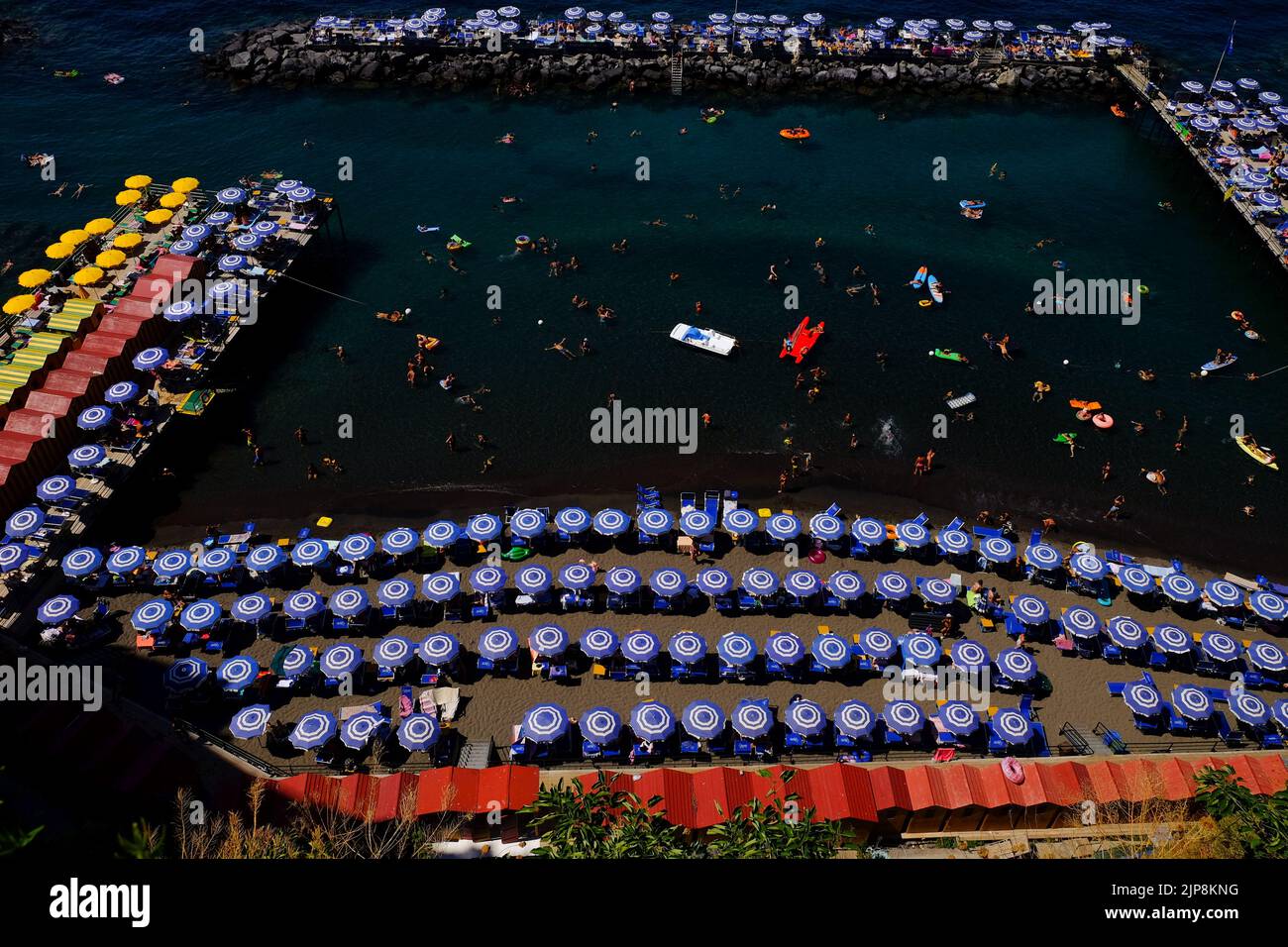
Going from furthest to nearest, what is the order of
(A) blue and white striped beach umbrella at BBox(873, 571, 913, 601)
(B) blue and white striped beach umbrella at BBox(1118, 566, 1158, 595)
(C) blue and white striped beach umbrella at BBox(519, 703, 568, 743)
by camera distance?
(B) blue and white striped beach umbrella at BBox(1118, 566, 1158, 595) → (A) blue and white striped beach umbrella at BBox(873, 571, 913, 601) → (C) blue and white striped beach umbrella at BBox(519, 703, 568, 743)

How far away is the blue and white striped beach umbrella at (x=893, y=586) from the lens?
168ft

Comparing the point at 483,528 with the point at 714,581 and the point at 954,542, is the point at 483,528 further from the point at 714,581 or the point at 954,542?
the point at 954,542

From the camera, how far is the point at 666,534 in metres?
56.4

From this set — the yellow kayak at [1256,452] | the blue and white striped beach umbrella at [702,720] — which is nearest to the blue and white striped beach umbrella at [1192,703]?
the blue and white striped beach umbrella at [702,720]

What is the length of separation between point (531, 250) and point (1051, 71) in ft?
240

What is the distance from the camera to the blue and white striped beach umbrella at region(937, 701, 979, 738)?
1734 inches

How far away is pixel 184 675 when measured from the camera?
45.5 m

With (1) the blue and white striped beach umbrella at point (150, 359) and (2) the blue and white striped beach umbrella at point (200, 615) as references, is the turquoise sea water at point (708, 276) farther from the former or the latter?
(2) the blue and white striped beach umbrella at point (200, 615)

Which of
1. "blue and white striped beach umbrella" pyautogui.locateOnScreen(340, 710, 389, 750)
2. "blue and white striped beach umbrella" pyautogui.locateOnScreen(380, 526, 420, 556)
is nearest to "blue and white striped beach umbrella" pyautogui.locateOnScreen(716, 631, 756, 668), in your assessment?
"blue and white striped beach umbrella" pyautogui.locateOnScreen(340, 710, 389, 750)

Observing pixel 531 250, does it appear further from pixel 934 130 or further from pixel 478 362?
pixel 934 130

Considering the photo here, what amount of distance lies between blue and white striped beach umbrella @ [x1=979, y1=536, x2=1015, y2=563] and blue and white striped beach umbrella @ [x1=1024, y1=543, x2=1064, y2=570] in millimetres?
1051

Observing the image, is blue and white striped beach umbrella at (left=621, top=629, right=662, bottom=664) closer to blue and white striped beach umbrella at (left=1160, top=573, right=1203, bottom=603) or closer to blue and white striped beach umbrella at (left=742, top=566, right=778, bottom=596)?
blue and white striped beach umbrella at (left=742, top=566, right=778, bottom=596)
